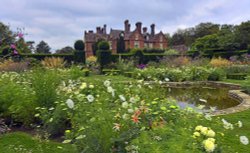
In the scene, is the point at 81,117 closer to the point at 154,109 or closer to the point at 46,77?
the point at 154,109

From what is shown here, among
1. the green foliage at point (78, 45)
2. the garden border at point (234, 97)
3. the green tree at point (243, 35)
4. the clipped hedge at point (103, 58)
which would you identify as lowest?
the garden border at point (234, 97)

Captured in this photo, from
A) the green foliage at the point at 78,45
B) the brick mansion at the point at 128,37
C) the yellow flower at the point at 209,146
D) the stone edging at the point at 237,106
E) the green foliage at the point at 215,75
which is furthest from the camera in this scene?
the brick mansion at the point at 128,37

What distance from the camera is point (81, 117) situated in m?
2.78

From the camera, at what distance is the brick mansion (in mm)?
39750

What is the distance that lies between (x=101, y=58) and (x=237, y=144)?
53.8ft

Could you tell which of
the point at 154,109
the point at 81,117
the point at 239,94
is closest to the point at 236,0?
the point at 239,94

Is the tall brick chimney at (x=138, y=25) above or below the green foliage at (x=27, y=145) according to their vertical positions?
above

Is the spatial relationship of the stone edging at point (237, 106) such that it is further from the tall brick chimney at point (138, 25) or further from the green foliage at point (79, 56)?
the tall brick chimney at point (138, 25)

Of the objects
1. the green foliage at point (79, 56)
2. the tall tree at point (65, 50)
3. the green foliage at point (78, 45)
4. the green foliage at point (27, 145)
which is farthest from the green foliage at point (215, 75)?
the tall tree at point (65, 50)

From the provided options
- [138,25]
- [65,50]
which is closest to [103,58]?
[138,25]

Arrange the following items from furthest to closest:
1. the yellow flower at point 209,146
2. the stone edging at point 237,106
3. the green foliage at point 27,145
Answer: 1. the stone edging at point 237,106
2. the green foliage at point 27,145
3. the yellow flower at point 209,146

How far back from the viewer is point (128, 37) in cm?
3950

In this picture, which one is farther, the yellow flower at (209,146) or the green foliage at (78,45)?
the green foliage at (78,45)

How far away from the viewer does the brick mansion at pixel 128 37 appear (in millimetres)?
39750
